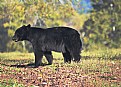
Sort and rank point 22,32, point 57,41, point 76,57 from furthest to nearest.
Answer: point 22,32 < point 76,57 < point 57,41

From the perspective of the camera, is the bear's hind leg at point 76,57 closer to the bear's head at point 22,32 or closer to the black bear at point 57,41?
the black bear at point 57,41

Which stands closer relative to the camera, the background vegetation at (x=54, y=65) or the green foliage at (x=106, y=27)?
the background vegetation at (x=54, y=65)

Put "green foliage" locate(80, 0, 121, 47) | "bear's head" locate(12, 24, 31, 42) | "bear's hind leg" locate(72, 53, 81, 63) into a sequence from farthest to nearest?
"green foliage" locate(80, 0, 121, 47) → "bear's head" locate(12, 24, 31, 42) → "bear's hind leg" locate(72, 53, 81, 63)

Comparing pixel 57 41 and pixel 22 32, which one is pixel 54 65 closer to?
pixel 57 41

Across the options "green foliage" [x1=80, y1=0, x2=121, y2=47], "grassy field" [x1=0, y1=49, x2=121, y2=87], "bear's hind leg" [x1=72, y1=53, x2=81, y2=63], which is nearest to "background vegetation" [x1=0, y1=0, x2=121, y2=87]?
"grassy field" [x1=0, y1=49, x2=121, y2=87]

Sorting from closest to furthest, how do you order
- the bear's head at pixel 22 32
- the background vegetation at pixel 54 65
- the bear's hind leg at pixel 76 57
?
the background vegetation at pixel 54 65
the bear's hind leg at pixel 76 57
the bear's head at pixel 22 32

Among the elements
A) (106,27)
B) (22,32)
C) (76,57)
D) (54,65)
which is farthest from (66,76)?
(106,27)

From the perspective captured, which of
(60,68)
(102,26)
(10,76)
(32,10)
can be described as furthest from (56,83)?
(102,26)

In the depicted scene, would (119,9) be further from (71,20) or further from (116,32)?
(71,20)

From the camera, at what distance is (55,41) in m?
13.8

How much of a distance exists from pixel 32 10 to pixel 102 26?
3253 cm

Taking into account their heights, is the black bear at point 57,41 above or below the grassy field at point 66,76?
above

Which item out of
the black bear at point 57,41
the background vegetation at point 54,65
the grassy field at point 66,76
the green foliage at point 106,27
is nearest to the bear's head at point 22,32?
the black bear at point 57,41

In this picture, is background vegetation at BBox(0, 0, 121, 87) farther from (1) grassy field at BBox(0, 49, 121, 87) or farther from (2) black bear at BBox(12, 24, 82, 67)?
(2) black bear at BBox(12, 24, 82, 67)
